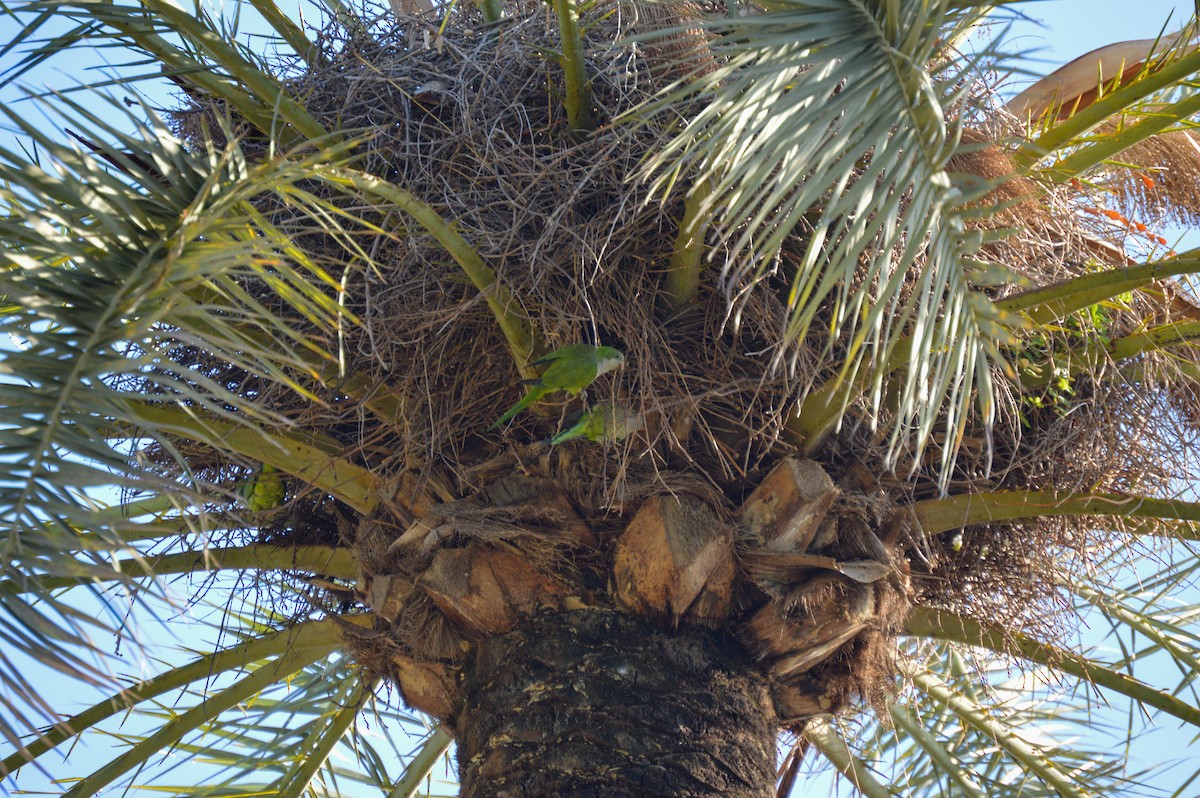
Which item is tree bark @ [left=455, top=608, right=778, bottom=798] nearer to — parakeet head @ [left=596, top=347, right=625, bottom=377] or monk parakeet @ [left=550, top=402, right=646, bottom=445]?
monk parakeet @ [left=550, top=402, right=646, bottom=445]

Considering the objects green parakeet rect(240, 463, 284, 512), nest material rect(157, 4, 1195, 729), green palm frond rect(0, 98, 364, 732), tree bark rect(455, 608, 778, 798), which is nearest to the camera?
green palm frond rect(0, 98, 364, 732)

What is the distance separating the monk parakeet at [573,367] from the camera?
2.50 metres

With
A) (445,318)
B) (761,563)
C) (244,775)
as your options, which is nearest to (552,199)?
(445,318)

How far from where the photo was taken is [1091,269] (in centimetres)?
323

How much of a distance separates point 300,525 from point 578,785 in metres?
1.25

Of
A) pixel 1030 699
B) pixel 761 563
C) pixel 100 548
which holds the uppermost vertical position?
pixel 100 548

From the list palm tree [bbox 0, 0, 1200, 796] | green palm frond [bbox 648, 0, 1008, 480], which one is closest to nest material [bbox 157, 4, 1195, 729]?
palm tree [bbox 0, 0, 1200, 796]

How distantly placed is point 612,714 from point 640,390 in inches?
28.2

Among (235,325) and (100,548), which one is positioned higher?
(235,325)

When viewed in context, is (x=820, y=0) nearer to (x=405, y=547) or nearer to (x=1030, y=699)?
(x=405, y=547)

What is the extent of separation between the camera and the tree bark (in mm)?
2348

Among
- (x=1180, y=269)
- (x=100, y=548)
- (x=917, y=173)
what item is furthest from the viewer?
(x=1180, y=269)

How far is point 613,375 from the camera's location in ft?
8.62

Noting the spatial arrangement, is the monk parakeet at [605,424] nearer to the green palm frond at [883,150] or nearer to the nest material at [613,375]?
the nest material at [613,375]
